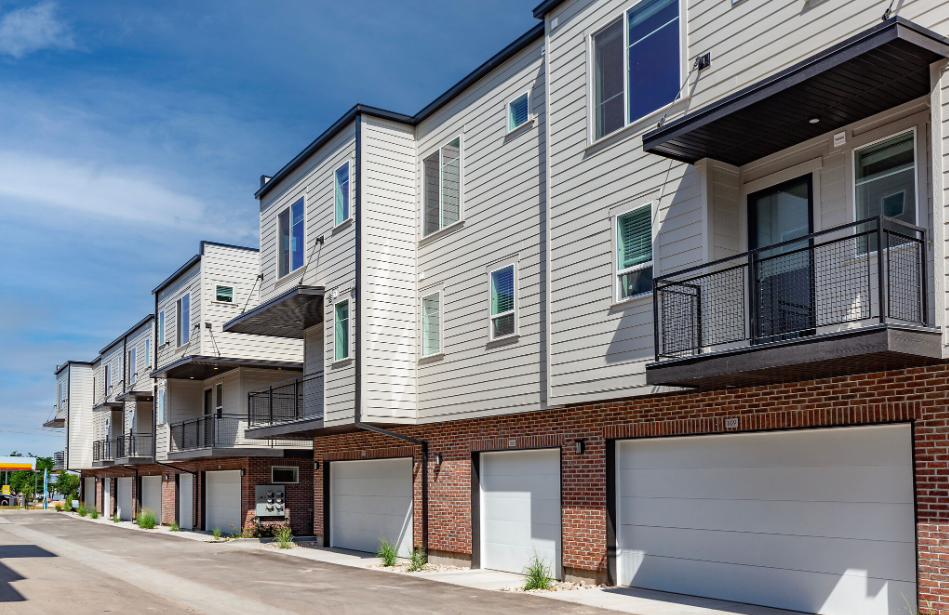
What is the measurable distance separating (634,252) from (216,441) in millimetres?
19915

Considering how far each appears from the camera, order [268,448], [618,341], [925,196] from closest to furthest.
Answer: [925,196] → [618,341] → [268,448]

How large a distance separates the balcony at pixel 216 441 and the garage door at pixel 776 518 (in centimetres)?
1463

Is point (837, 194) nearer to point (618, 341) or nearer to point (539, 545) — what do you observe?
point (618, 341)

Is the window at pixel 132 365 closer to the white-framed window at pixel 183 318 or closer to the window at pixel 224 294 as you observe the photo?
the white-framed window at pixel 183 318

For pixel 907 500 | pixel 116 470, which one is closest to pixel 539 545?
pixel 907 500

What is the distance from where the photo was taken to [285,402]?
2816 cm

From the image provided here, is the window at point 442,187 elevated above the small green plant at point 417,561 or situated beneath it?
elevated above

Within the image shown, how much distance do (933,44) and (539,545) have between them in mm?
10366

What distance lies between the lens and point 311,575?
17594 millimetres

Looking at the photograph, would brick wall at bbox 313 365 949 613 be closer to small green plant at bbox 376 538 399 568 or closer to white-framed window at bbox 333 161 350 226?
small green plant at bbox 376 538 399 568

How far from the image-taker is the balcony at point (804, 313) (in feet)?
31.0

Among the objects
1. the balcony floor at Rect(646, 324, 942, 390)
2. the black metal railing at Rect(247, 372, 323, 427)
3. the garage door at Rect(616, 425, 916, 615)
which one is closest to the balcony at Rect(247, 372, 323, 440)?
the black metal railing at Rect(247, 372, 323, 427)

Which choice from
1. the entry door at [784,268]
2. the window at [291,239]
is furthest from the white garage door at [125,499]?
the entry door at [784,268]

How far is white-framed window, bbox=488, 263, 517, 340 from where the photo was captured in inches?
656
